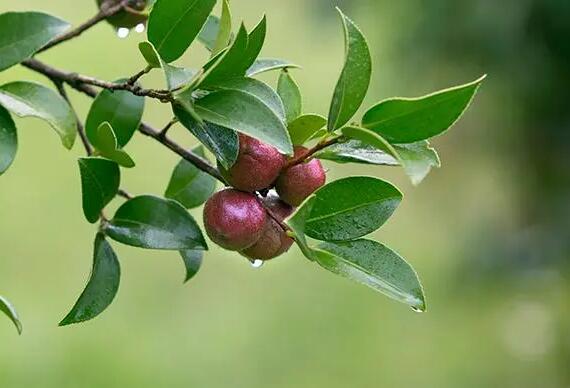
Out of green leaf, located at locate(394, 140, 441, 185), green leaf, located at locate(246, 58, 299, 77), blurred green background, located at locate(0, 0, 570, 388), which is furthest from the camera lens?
blurred green background, located at locate(0, 0, 570, 388)

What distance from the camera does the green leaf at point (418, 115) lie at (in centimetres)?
55

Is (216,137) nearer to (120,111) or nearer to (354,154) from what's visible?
(354,154)

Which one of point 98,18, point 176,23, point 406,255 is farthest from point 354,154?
point 406,255

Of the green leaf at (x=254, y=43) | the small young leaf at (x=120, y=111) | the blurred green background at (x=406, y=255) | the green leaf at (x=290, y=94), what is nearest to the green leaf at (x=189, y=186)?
the small young leaf at (x=120, y=111)

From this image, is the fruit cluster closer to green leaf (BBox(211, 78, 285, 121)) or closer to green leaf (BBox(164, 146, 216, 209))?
green leaf (BBox(211, 78, 285, 121))

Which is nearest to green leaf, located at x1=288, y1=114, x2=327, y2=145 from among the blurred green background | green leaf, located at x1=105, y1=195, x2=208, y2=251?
green leaf, located at x1=105, y1=195, x2=208, y2=251

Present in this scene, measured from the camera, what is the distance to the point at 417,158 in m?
0.57

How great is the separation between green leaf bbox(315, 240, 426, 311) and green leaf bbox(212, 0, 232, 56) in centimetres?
14

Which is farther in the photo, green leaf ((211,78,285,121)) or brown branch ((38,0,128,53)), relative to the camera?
brown branch ((38,0,128,53))

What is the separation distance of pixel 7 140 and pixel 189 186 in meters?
0.19

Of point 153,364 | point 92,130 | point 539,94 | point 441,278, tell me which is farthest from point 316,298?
point 92,130

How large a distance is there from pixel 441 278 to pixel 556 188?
582 mm

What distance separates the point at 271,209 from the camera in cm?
63

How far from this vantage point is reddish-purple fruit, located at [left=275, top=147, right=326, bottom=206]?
614 mm
